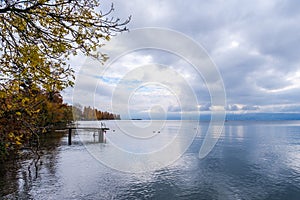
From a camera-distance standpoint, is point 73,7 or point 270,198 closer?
point 73,7

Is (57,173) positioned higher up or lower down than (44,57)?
lower down

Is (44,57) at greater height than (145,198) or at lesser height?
greater

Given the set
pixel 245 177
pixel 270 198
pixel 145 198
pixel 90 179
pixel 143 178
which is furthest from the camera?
pixel 245 177

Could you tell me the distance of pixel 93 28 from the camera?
5.14 metres

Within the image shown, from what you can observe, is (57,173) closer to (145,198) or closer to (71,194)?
(71,194)

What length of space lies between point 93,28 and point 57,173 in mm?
16680

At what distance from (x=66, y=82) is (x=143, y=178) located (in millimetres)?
15178

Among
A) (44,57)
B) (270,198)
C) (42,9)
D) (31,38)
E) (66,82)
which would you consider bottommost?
(270,198)

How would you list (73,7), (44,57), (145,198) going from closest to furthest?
(73,7)
(44,57)
(145,198)

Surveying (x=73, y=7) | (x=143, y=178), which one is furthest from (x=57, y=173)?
(x=73, y=7)

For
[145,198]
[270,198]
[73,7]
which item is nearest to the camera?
[73,7]

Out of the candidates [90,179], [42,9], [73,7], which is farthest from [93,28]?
[90,179]

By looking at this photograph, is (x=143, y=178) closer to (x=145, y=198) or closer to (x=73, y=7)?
(x=145, y=198)

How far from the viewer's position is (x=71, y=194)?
14.0 m
